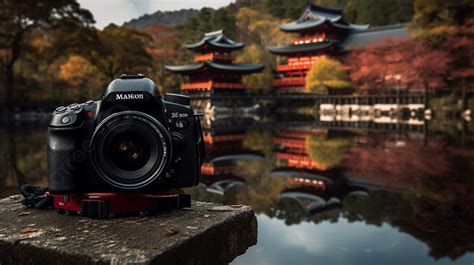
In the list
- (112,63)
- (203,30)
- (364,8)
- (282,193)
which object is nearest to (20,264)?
(282,193)

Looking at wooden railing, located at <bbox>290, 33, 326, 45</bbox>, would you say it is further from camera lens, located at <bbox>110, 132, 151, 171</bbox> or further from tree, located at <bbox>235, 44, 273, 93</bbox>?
camera lens, located at <bbox>110, 132, 151, 171</bbox>

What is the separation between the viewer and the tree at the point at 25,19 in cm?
2397

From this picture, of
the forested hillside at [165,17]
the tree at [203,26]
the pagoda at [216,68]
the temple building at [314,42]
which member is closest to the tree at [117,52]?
the pagoda at [216,68]

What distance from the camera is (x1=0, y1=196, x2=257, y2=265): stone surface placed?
1.61m

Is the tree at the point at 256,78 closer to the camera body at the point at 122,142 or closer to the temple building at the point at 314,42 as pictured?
the temple building at the point at 314,42

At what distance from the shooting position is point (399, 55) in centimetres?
2506

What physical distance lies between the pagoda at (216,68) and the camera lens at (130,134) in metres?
31.0

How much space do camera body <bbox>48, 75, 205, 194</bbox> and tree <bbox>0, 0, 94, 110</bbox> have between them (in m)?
25.4

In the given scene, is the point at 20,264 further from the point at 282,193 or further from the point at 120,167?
the point at 282,193

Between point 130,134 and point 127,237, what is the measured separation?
0.51 metres

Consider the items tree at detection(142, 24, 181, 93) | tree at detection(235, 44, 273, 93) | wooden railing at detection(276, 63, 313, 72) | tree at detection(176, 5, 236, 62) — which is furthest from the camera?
tree at detection(176, 5, 236, 62)

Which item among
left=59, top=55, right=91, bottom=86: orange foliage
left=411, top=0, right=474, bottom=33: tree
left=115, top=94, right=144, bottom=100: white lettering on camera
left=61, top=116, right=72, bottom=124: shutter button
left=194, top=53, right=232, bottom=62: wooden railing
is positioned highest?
left=411, top=0, right=474, bottom=33: tree

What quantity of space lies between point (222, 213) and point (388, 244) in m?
1.52

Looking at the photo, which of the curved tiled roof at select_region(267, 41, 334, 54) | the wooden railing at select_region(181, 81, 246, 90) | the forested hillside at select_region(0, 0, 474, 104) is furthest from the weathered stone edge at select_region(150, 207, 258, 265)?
the curved tiled roof at select_region(267, 41, 334, 54)
